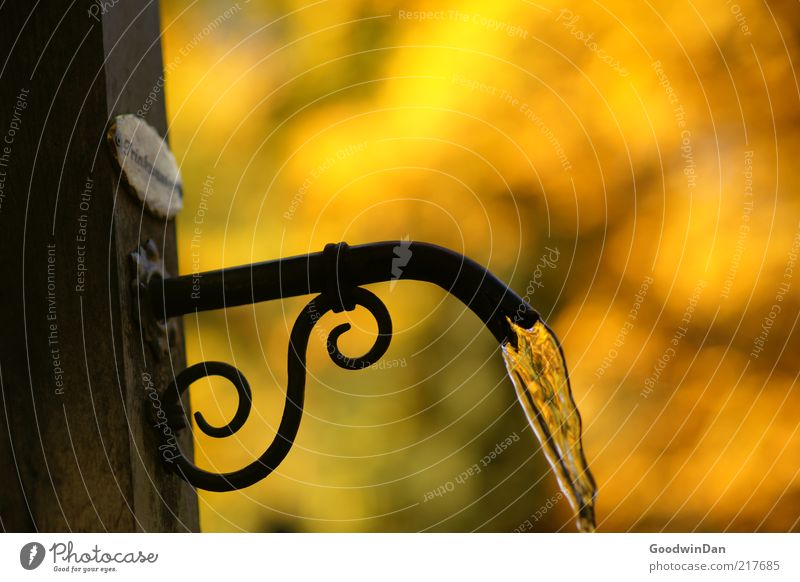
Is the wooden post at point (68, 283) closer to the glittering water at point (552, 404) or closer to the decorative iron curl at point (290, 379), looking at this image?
the decorative iron curl at point (290, 379)

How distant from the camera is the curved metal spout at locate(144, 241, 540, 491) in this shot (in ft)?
1.43

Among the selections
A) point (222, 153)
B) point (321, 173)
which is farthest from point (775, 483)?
point (222, 153)

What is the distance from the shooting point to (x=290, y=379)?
1.52ft

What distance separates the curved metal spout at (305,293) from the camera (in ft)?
1.43

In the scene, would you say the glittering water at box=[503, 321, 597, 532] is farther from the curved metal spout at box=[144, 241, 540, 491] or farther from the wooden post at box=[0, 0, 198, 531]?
the wooden post at box=[0, 0, 198, 531]

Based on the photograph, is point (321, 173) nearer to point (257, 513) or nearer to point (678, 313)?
point (257, 513)

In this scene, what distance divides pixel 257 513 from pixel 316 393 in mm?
257

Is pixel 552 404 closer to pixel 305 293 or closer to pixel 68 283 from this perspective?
pixel 305 293

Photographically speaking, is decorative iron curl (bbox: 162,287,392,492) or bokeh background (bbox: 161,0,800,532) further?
bokeh background (bbox: 161,0,800,532)

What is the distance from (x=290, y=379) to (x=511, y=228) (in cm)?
96

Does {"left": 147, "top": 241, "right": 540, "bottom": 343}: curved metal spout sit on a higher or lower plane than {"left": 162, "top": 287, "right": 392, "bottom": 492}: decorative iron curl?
higher

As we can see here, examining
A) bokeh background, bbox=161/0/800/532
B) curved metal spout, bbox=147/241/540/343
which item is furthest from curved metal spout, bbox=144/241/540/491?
bokeh background, bbox=161/0/800/532

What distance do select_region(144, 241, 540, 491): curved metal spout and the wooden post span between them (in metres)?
0.03

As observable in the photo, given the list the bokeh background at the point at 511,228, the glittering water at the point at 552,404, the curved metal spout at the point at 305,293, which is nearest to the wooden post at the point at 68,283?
the curved metal spout at the point at 305,293
